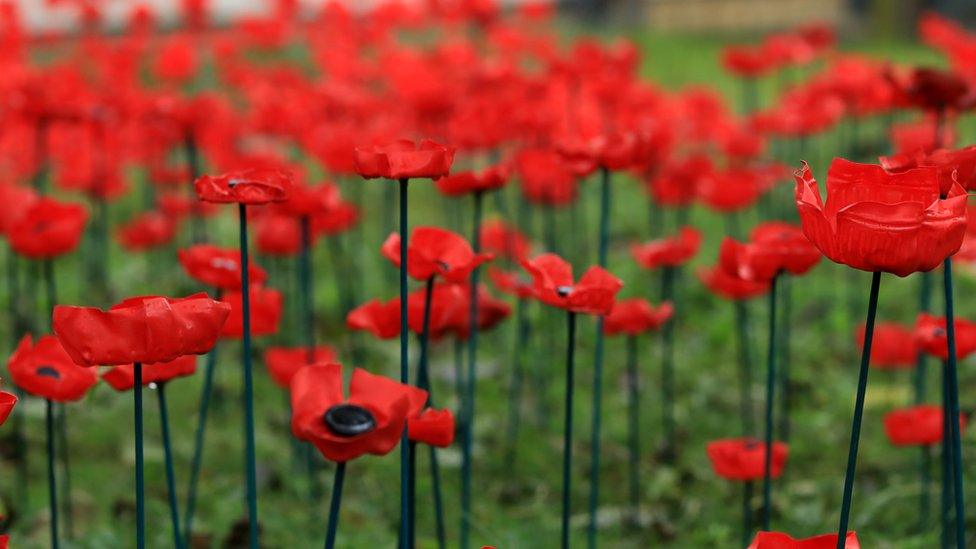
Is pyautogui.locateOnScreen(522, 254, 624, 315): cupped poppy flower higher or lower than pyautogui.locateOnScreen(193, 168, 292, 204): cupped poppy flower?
lower

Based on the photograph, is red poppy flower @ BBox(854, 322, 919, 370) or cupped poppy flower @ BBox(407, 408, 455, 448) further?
red poppy flower @ BBox(854, 322, 919, 370)

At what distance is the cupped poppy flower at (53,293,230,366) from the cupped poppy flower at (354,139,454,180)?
296 mm

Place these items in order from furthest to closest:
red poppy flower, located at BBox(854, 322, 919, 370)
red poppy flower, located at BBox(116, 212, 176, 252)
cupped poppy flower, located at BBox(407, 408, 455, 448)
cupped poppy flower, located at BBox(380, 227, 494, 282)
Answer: red poppy flower, located at BBox(116, 212, 176, 252) < red poppy flower, located at BBox(854, 322, 919, 370) < cupped poppy flower, located at BBox(380, 227, 494, 282) < cupped poppy flower, located at BBox(407, 408, 455, 448)

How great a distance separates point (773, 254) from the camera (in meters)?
1.96

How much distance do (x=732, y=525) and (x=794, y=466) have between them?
0.49 metres

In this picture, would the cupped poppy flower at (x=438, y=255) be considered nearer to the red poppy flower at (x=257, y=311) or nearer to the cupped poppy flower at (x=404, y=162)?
the cupped poppy flower at (x=404, y=162)

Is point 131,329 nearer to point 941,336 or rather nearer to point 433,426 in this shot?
point 433,426

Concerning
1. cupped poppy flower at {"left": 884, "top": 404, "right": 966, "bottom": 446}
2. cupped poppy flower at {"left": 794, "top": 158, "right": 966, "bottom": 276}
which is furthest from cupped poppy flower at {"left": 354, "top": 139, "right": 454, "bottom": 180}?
cupped poppy flower at {"left": 884, "top": 404, "right": 966, "bottom": 446}

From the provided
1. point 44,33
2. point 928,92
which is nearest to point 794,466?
point 928,92

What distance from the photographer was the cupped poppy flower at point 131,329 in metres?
1.36

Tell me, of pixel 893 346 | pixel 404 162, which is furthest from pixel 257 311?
pixel 893 346

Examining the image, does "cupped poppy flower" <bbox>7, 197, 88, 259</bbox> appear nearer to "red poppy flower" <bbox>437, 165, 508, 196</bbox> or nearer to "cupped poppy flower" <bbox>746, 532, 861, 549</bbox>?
"red poppy flower" <bbox>437, 165, 508, 196</bbox>

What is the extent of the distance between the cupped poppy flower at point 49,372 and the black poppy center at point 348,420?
615 mm

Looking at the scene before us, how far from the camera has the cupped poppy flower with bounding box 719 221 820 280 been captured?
1956mm
